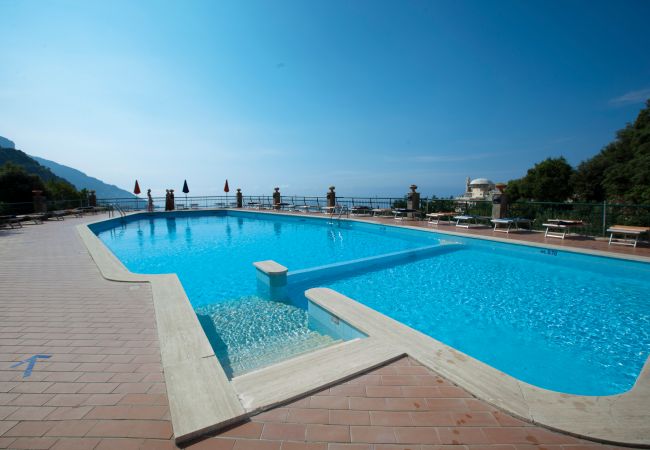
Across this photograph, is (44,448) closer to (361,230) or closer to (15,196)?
(361,230)

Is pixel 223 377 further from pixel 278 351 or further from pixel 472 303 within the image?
pixel 472 303

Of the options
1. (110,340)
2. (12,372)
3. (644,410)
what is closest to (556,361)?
(644,410)

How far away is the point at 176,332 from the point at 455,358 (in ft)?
8.23

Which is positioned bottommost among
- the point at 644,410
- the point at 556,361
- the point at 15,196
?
the point at 556,361

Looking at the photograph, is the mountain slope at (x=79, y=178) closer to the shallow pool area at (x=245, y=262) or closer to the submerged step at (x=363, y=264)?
the shallow pool area at (x=245, y=262)

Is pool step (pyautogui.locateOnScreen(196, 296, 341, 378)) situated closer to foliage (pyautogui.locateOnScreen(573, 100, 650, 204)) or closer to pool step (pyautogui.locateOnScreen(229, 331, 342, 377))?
pool step (pyautogui.locateOnScreen(229, 331, 342, 377))

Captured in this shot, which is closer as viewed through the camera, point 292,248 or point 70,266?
point 70,266

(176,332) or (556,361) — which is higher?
(176,332)

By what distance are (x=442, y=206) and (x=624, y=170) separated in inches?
611

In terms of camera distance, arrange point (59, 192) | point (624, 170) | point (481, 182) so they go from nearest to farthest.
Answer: point (624, 170), point (59, 192), point (481, 182)

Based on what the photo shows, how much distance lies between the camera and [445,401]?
1.88m

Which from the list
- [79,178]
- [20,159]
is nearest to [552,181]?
[20,159]

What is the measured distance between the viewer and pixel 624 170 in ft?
62.6

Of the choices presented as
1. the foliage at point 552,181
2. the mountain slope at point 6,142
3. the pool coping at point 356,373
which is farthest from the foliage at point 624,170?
the mountain slope at point 6,142
